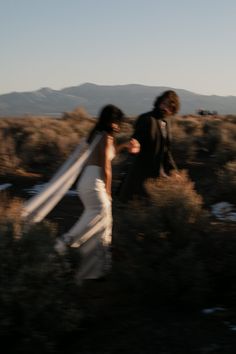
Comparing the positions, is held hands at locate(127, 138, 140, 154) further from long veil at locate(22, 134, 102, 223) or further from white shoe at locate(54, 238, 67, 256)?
white shoe at locate(54, 238, 67, 256)

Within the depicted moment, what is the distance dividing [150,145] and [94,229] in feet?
4.92

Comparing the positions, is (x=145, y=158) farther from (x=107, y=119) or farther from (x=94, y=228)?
(x=94, y=228)

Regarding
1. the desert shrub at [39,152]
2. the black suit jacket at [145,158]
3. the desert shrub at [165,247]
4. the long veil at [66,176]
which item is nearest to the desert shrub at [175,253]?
the desert shrub at [165,247]

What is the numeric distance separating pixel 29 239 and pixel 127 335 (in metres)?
1.10

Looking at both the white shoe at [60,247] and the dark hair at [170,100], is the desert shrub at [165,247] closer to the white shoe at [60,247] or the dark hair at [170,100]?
the white shoe at [60,247]

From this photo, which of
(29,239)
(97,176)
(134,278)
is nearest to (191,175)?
(97,176)

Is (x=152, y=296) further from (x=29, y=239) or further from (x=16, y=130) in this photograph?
(x=16, y=130)

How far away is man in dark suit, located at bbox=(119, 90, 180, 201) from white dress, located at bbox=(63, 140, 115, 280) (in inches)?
32.3

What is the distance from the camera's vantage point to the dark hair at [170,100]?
787 cm

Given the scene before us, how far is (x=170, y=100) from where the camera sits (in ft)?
25.9

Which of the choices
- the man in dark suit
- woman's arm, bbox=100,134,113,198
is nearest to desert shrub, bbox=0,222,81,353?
woman's arm, bbox=100,134,113,198

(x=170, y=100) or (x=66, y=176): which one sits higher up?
(x=170, y=100)

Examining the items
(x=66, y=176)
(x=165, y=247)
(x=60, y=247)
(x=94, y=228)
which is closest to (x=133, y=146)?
(x=66, y=176)

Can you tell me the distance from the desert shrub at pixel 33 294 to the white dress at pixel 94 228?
1.41 metres
